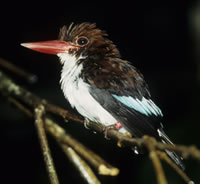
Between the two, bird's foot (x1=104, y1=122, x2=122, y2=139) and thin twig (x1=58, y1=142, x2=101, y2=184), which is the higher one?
bird's foot (x1=104, y1=122, x2=122, y2=139)

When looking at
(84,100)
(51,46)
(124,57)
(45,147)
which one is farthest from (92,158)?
(124,57)

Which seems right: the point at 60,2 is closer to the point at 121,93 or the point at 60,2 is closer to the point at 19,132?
the point at 19,132

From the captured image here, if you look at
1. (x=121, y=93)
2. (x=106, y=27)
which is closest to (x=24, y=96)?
(x=121, y=93)

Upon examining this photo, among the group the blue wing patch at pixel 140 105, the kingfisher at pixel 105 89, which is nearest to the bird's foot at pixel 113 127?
the kingfisher at pixel 105 89

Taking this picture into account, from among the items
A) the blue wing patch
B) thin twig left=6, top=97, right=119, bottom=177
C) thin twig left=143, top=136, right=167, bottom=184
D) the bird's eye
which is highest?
the bird's eye

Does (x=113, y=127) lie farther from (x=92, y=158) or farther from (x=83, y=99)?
(x=92, y=158)

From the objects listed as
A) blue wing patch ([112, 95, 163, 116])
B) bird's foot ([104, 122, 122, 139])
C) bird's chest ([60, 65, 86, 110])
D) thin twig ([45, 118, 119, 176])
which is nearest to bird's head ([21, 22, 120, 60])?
bird's chest ([60, 65, 86, 110])

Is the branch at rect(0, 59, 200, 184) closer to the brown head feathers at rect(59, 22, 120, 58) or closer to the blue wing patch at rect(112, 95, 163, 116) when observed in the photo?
the blue wing patch at rect(112, 95, 163, 116)
